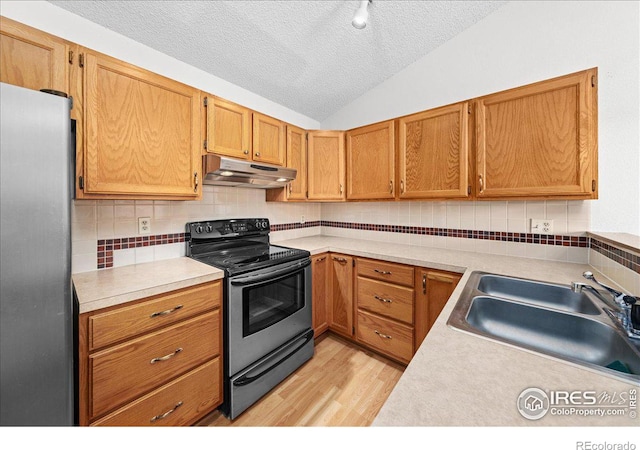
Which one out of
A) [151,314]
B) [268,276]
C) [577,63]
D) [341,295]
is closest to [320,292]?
[341,295]

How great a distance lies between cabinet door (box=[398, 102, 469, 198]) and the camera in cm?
183

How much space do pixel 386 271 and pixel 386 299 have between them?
0.76ft

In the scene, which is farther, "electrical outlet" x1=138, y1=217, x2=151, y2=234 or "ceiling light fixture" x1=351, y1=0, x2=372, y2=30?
"electrical outlet" x1=138, y1=217, x2=151, y2=234

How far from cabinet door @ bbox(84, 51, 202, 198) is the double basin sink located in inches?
66.8

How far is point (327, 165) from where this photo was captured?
2588 millimetres

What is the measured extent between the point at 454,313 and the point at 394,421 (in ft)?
1.97

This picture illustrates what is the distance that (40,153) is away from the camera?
81 centimetres

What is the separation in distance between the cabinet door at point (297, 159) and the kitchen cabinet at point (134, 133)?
34.3 inches

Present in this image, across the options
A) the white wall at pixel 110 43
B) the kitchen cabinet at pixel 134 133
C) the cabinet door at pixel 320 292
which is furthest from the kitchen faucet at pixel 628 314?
the white wall at pixel 110 43

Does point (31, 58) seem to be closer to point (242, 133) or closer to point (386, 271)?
point (242, 133)

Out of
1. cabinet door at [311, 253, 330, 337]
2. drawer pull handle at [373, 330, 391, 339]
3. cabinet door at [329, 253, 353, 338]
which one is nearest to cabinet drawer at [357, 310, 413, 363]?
drawer pull handle at [373, 330, 391, 339]

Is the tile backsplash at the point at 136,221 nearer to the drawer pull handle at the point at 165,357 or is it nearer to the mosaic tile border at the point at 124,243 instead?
the mosaic tile border at the point at 124,243

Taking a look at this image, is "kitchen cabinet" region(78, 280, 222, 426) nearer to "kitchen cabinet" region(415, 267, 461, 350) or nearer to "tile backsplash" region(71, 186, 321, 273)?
"tile backsplash" region(71, 186, 321, 273)
